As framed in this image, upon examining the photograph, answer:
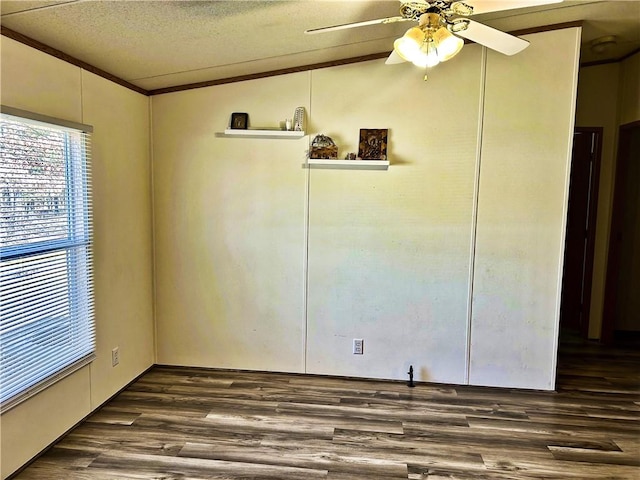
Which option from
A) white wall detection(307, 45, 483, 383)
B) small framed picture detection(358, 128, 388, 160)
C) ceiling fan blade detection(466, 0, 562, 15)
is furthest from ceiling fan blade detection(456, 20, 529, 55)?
small framed picture detection(358, 128, 388, 160)

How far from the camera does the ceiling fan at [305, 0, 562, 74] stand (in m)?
1.76

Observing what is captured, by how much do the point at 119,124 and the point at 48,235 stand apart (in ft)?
3.29

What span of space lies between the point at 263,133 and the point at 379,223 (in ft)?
3.63

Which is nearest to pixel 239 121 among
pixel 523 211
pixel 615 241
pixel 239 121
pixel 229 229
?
pixel 239 121

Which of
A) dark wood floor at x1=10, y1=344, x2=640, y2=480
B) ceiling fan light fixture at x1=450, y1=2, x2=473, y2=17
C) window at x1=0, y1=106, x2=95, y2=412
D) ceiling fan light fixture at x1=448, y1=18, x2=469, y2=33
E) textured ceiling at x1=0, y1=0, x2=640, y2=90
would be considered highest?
textured ceiling at x1=0, y1=0, x2=640, y2=90

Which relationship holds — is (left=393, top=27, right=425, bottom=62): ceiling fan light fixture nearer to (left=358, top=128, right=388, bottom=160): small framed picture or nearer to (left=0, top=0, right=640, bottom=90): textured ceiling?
(left=0, top=0, right=640, bottom=90): textured ceiling

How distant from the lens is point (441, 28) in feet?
6.09

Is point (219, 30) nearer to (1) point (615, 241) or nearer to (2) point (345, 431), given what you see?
(2) point (345, 431)

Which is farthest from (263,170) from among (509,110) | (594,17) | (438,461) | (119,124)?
(594,17)

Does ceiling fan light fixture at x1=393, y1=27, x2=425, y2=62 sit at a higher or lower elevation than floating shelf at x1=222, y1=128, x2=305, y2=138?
higher

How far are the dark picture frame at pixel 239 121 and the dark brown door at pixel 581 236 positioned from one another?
10.4ft

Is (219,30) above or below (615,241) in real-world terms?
above

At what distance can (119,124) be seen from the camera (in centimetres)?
299

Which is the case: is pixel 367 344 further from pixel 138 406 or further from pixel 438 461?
pixel 138 406
